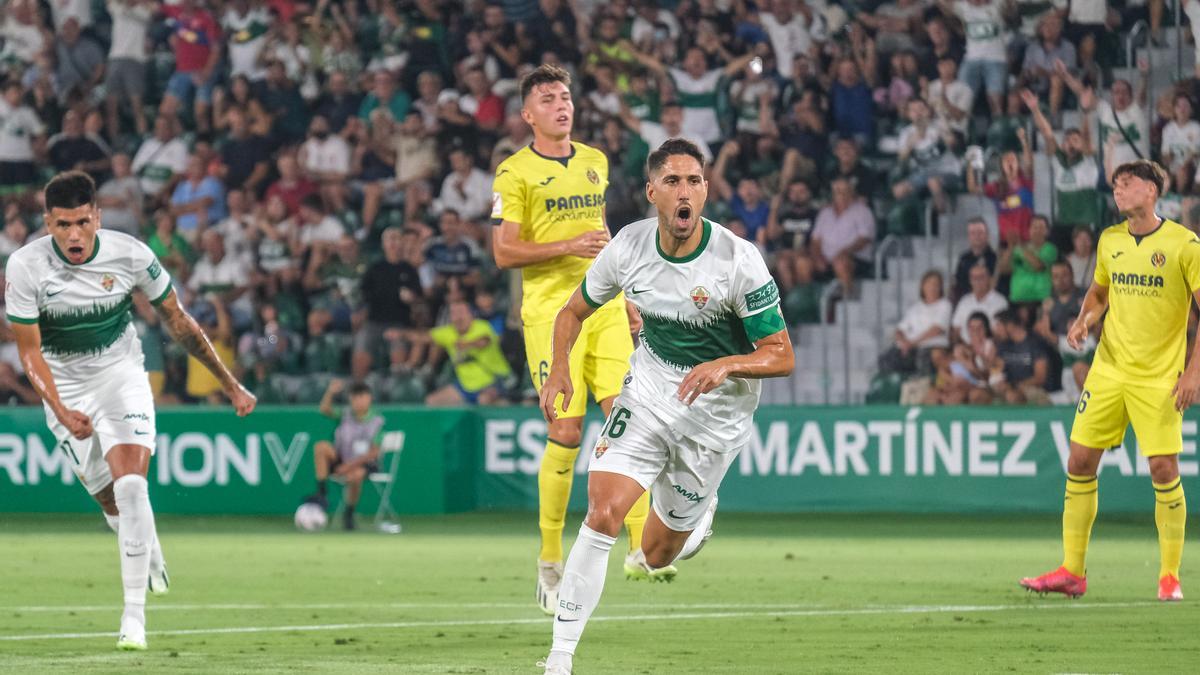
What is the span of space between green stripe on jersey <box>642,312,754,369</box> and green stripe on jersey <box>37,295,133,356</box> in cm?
364

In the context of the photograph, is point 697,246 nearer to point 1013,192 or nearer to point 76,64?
point 1013,192

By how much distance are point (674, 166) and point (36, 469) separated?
13.3 metres

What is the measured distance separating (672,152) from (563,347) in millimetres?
1001

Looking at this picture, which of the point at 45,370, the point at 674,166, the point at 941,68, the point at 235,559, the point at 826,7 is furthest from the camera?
the point at 826,7

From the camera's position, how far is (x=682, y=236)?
809cm

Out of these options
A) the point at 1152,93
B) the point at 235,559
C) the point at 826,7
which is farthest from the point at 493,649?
the point at 826,7

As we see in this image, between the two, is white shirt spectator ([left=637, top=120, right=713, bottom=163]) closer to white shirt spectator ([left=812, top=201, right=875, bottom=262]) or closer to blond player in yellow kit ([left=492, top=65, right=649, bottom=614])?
white shirt spectator ([left=812, top=201, right=875, bottom=262])

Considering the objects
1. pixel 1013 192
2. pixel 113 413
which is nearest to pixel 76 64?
pixel 1013 192

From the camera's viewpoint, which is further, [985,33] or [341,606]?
[985,33]

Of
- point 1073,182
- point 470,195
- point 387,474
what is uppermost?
point 1073,182

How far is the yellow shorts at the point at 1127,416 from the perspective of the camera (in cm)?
1144

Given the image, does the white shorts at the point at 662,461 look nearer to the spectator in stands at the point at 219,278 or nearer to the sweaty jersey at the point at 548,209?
the sweaty jersey at the point at 548,209

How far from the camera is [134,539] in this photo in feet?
31.8

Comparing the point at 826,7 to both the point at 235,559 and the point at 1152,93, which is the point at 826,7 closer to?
the point at 1152,93
